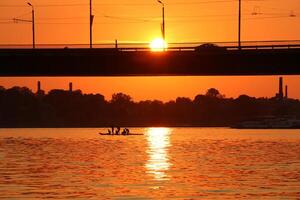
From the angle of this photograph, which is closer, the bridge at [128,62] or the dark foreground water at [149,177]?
the dark foreground water at [149,177]

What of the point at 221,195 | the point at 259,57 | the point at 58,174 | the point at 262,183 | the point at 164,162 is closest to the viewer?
the point at 221,195

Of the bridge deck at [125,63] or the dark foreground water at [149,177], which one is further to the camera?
the bridge deck at [125,63]

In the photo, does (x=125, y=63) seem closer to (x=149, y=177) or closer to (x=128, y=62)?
(x=128, y=62)

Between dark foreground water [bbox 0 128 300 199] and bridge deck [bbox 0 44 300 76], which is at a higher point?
bridge deck [bbox 0 44 300 76]

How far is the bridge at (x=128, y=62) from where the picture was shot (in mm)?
126312

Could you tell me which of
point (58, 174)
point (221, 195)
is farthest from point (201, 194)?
point (58, 174)

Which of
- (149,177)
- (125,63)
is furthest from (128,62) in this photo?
(149,177)

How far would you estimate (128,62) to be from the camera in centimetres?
12875

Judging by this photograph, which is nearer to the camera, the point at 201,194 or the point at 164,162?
the point at 201,194

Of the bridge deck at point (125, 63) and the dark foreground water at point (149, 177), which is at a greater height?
the bridge deck at point (125, 63)

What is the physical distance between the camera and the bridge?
414ft

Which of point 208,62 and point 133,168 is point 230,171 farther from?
point 208,62

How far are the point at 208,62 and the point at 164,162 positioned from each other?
18312 mm

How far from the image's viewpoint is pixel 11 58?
129375mm
